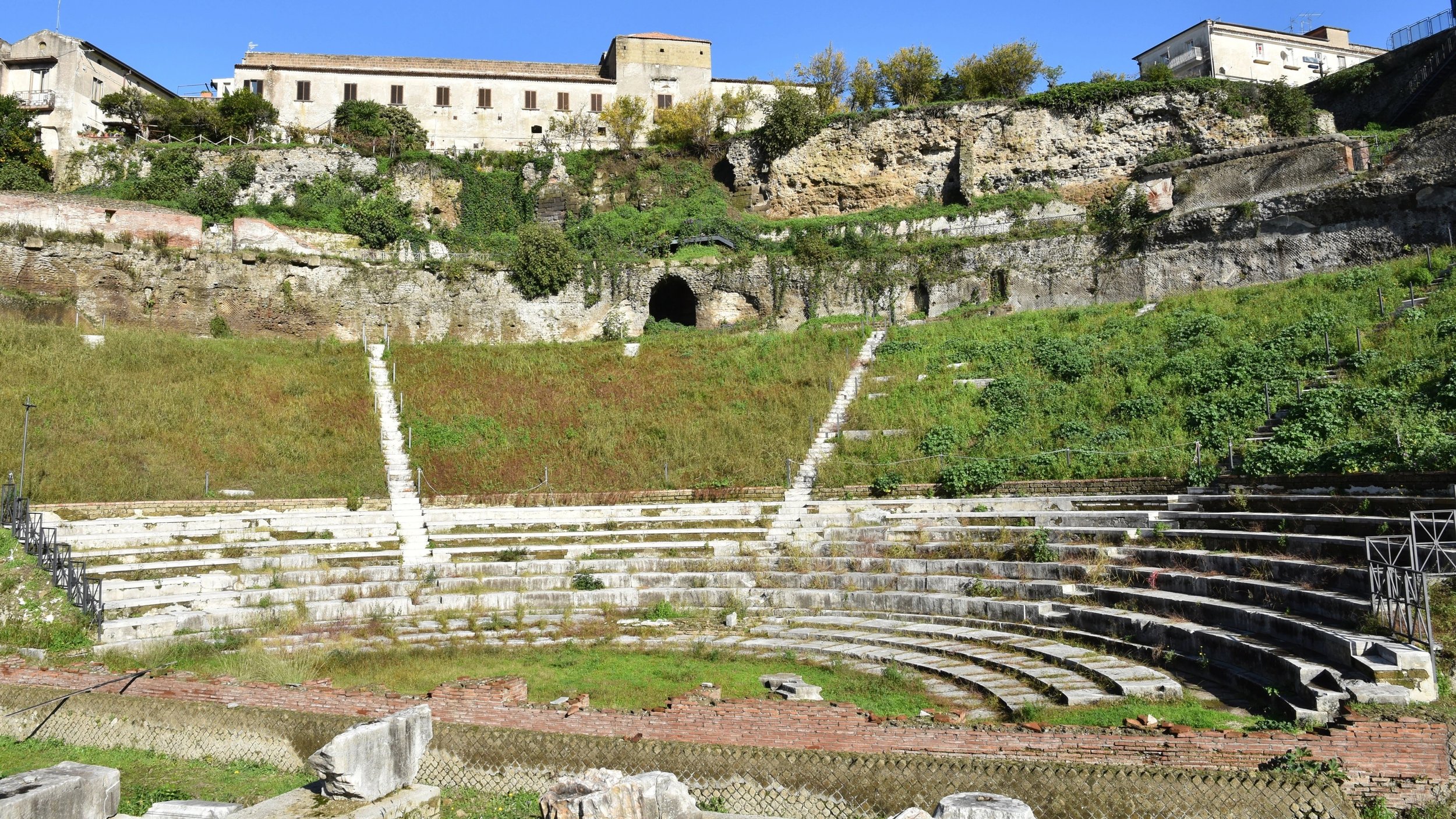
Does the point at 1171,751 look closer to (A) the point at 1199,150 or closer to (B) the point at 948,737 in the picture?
(B) the point at 948,737

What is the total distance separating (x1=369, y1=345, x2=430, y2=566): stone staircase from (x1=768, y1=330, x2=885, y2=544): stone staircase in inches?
263

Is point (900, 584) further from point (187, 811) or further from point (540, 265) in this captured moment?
point (540, 265)

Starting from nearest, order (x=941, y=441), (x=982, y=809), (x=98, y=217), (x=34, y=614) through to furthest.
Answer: (x=982, y=809) → (x=34, y=614) → (x=941, y=441) → (x=98, y=217)

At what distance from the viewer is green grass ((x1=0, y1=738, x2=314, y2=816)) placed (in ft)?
24.3

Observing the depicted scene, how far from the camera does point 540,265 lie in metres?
34.6

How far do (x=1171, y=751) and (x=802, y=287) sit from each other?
2930 centimetres

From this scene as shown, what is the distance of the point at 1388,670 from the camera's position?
786 centimetres

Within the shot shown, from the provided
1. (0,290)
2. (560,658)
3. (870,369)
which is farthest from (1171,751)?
(0,290)

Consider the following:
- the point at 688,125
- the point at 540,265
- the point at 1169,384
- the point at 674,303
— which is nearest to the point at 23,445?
the point at 540,265

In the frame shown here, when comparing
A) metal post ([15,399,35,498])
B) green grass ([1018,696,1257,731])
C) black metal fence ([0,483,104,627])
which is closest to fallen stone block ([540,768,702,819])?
green grass ([1018,696,1257,731])

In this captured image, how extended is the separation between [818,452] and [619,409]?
6.22 m

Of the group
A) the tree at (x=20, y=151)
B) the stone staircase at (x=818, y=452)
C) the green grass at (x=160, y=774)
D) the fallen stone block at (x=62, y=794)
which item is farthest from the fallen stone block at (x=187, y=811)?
the tree at (x=20, y=151)

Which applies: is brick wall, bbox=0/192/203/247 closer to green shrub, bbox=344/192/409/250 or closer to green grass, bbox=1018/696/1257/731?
green shrub, bbox=344/192/409/250

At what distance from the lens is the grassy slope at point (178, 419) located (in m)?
19.0
